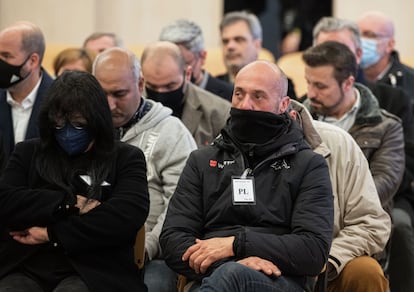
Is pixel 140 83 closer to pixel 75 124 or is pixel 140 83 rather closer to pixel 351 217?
pixel 75 124

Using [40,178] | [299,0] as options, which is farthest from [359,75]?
[299,0]

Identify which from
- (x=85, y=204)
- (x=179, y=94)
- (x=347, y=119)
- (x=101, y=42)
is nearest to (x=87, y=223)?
(x=85, y=204)

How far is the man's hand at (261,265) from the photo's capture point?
3.41 meters

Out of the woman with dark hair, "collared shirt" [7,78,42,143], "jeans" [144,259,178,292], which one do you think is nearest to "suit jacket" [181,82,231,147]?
"collared shirt" [7,78,42,143]

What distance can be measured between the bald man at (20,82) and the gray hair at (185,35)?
111 centimetres

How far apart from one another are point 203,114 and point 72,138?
1437mm

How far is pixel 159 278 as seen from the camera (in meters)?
4.14

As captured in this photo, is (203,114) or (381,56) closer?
(203,114)

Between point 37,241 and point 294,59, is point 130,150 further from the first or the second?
point 294,59

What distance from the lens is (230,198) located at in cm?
365

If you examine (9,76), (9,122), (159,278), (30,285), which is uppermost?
(9,76)

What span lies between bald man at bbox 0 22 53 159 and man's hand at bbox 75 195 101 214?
119 centimetres

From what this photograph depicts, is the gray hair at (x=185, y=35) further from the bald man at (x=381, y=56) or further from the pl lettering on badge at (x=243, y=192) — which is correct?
the pl lettering on badge at (x=243, y=192)

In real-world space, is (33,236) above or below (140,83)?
below
